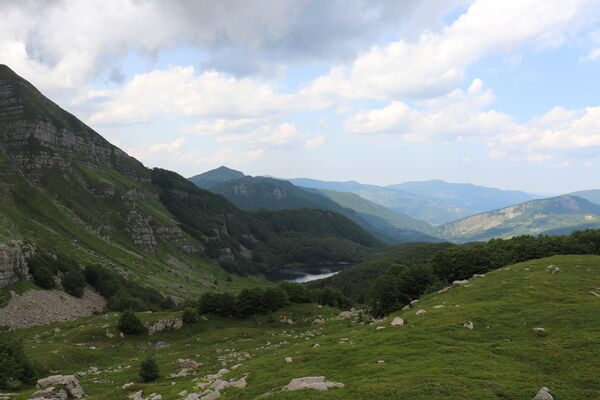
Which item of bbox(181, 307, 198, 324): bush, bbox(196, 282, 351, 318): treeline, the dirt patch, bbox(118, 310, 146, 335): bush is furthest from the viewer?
bbox(196, 282, 351, 318): treeline

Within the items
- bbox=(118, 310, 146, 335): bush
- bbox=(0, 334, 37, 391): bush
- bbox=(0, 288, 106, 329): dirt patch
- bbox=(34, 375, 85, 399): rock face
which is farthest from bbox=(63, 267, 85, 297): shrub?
bbox=(34, 375, 85, 399): rock face

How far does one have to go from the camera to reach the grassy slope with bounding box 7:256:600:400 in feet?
65.1

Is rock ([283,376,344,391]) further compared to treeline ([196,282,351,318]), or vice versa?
treeline ([196,282,351,318])

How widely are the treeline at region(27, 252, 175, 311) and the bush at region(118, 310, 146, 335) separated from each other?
36.6 meters

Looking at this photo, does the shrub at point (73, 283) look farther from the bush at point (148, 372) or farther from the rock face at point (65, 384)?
the bush at point (148, 372)

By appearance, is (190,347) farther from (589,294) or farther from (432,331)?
(589,294)

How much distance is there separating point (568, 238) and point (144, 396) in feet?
363

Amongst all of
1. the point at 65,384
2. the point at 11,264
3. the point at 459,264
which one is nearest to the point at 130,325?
the point at 65,384

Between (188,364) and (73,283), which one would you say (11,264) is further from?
(188,364)

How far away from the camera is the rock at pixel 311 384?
2145 centimetres

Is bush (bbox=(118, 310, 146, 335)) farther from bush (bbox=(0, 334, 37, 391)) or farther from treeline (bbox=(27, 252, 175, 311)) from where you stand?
treeline (bbox=(27, 252, 175, 311))

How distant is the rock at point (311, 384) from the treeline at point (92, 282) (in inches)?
4091

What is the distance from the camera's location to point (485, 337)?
30.5 m

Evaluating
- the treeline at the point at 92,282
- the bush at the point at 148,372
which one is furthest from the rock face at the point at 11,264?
the bush at the point at 148,372
